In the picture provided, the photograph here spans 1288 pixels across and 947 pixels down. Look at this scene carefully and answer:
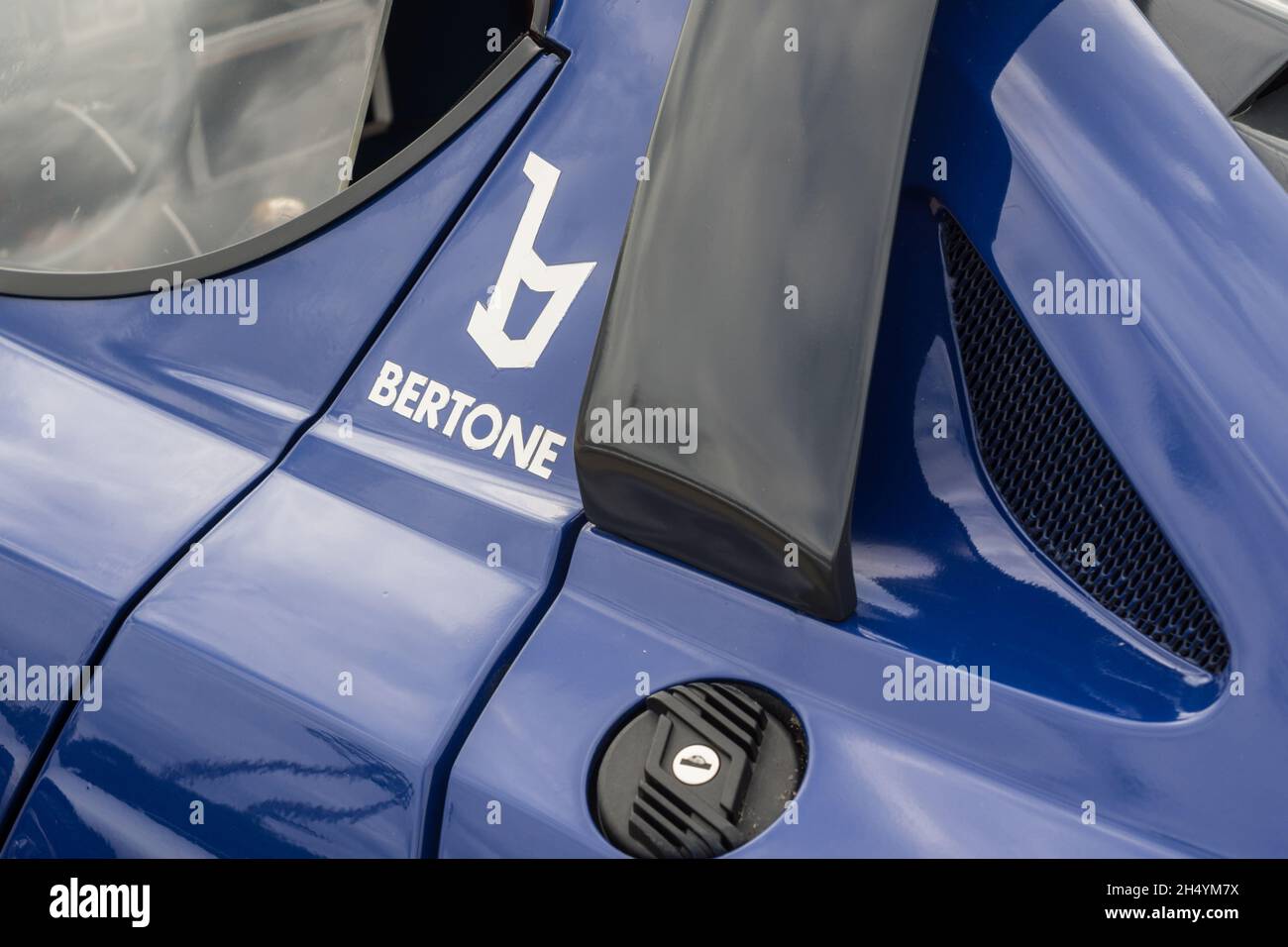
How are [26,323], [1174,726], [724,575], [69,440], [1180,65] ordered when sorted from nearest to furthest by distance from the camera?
1. [1174,726]
2. [724,575]
3. [1180,65]
4. [69,440]
5. [26,323]

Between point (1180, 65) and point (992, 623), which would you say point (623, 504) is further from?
point (1180, 65)

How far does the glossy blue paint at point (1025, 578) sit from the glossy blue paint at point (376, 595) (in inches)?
2.6

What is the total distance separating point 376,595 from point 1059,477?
657 mm

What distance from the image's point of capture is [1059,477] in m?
1.14

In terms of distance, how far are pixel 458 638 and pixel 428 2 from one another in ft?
2.74

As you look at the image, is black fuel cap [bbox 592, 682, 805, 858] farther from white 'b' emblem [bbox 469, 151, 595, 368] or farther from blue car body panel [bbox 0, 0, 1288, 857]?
white 'b' emblem [bbox 469, 151, 595, 368]

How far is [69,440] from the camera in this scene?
54.1 inches

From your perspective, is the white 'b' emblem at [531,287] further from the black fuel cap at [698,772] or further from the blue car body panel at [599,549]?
the black fuel cap at [698,772]

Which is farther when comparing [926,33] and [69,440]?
[69,440]

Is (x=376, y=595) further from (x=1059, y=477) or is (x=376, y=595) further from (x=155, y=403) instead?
(x=1059, y=477)

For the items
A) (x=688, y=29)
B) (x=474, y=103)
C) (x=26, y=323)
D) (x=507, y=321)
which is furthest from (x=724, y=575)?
(x=26, y=323)

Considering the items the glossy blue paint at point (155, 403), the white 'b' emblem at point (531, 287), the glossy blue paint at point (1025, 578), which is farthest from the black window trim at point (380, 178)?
the glossy blue paint at point (1025, 578)

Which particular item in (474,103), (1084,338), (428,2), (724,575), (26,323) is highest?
(428,2)

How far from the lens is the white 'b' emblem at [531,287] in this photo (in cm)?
130
